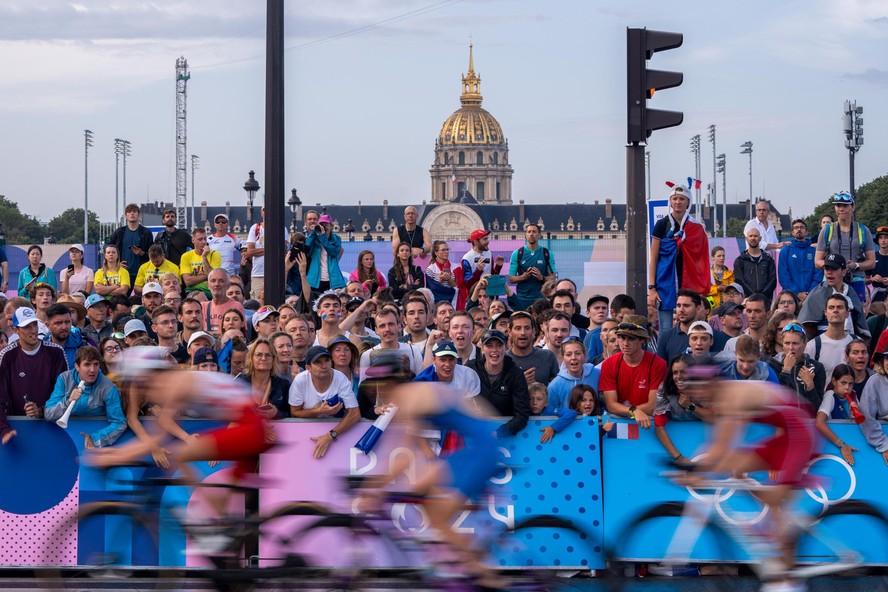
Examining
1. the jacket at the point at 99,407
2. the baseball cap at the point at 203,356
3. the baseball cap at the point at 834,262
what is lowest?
the jacket at the point at 99,407

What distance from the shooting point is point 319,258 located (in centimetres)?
1638

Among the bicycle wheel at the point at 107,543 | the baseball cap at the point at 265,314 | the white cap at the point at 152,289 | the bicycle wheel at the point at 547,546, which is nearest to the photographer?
the bicycle wheel at the point at 107,543

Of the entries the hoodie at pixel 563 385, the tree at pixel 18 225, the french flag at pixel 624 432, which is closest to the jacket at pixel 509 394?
the hoodie at pixel 563 385

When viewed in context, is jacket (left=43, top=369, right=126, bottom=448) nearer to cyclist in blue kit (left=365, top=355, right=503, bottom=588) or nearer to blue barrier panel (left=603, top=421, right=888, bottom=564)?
cyclist in blue kit (left=365, top=355, right=503, bottom=588)


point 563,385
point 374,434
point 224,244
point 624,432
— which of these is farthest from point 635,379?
point 224,244

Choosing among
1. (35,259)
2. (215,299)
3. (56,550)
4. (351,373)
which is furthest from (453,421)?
(35,259)

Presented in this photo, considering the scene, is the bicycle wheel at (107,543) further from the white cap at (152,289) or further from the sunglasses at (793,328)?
the white cap at (152,289)

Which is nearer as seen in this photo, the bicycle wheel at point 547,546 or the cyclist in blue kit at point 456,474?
the cyclist in blue kit at point 456,474

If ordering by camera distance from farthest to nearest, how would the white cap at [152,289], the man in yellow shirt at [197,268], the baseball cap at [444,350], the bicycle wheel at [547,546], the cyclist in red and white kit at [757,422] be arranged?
the man in yellow shirt at [197,268] < the white cap at [152,289] < the baseball cap at [444,350] < the bicycle wheel at [547,546] < the cyclist in red and white kit at [757,422]

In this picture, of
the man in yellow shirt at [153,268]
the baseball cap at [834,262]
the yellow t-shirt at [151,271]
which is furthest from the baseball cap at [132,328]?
the baseball cap at [834,262]

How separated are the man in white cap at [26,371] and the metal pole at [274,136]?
2289 mm

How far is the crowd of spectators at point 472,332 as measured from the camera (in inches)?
394

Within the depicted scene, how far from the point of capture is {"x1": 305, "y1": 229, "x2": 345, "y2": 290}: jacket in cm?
1628

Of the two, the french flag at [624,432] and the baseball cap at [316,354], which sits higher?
the baseball cap at [316,354]
